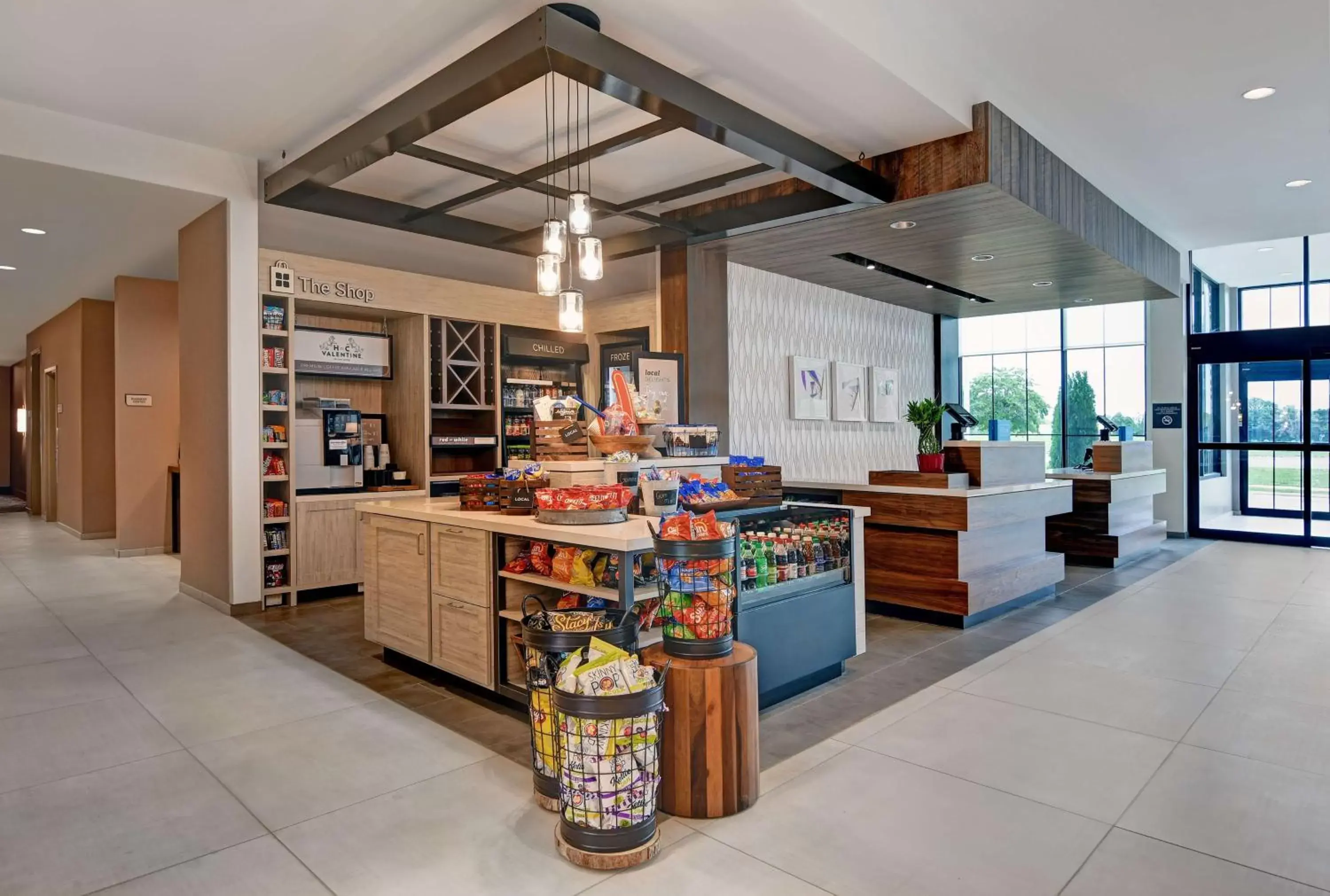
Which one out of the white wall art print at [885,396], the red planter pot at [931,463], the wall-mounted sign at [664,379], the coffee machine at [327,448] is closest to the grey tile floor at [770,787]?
the red planter pot at [931,463]

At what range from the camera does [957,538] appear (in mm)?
5219

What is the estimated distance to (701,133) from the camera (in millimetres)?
3926

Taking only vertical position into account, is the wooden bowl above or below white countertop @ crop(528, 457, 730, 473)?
above

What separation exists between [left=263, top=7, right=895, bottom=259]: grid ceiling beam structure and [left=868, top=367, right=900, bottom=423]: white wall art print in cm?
344

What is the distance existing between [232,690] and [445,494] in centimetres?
319

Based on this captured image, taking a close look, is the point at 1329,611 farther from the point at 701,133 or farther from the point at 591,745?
the point at 591,745

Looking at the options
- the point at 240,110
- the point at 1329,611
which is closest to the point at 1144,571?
the point at 1329,611

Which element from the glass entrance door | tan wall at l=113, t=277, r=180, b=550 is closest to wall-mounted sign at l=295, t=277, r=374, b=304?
tan wall at l=113, t=277, r=180, b=550

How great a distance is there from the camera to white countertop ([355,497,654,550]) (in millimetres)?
3064

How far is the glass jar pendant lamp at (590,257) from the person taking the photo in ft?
12.6

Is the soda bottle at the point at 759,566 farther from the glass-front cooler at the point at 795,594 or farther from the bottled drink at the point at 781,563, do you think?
the bottled drink at the point at 781,563

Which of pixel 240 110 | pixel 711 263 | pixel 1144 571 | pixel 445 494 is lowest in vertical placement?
pixel 1144 571

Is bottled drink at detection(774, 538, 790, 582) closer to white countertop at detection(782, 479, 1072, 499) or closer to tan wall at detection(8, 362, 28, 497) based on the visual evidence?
white countertop at detection(782, 479, 1072, 499)

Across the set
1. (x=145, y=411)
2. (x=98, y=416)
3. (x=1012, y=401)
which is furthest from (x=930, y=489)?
(x=98, y=416)
